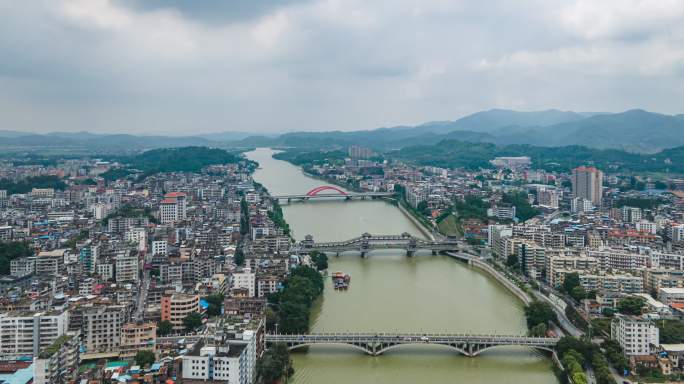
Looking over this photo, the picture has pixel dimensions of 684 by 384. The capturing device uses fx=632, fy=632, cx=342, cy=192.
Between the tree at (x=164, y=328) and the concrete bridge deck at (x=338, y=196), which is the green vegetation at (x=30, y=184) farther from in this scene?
the tree at (x=164, y=328)

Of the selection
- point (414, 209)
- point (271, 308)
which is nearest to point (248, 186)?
point (414, 209)

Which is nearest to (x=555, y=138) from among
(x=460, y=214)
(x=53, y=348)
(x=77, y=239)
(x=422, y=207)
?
(x=422, y=207)

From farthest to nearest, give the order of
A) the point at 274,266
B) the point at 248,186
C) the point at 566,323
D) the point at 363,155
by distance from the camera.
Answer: the point at 363,155 < the point at 248,186 < the point at 274,266 < the point at 566,323

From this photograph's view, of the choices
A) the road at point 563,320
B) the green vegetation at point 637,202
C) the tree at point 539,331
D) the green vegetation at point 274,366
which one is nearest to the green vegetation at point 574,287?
the road at point 563,320

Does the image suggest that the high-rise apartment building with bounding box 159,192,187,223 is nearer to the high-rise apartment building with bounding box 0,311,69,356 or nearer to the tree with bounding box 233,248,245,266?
the tree with bounding box 233,248,245,266

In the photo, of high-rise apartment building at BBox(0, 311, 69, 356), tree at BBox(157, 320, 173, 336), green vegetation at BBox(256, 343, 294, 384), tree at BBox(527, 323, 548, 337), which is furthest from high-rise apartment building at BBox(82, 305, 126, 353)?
tree at BBox(527, 323, 548, 337)

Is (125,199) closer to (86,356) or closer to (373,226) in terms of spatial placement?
(373,226)

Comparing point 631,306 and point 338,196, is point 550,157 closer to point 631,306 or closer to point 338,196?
point 338,196
